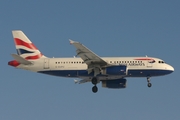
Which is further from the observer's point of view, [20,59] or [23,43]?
[23,43]

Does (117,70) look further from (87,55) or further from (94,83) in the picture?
(94,83)

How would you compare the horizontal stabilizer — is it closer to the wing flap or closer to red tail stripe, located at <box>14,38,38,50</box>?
red tail stripe, located at <box>14,38,38,50</box>

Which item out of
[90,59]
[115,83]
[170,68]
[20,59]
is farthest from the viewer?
[115,83]

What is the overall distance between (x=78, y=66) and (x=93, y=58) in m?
4.52

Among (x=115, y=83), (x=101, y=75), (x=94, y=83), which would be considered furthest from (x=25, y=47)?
(x=115, y=83)

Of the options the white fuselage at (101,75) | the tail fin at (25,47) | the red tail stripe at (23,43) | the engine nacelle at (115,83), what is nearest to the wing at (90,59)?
the white fuselage at (101,75)

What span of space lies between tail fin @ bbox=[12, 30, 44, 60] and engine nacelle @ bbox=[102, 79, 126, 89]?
11.6 metres

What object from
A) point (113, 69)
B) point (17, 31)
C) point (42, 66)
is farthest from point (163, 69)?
point (17, 31)

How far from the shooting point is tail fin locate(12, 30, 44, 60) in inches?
3388

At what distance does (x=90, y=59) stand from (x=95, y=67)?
1974mm

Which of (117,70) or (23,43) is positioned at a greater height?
(23,43)

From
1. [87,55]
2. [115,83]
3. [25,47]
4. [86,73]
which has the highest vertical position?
[25,47]

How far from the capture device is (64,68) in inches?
3270

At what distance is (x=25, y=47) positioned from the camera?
8719 cm
